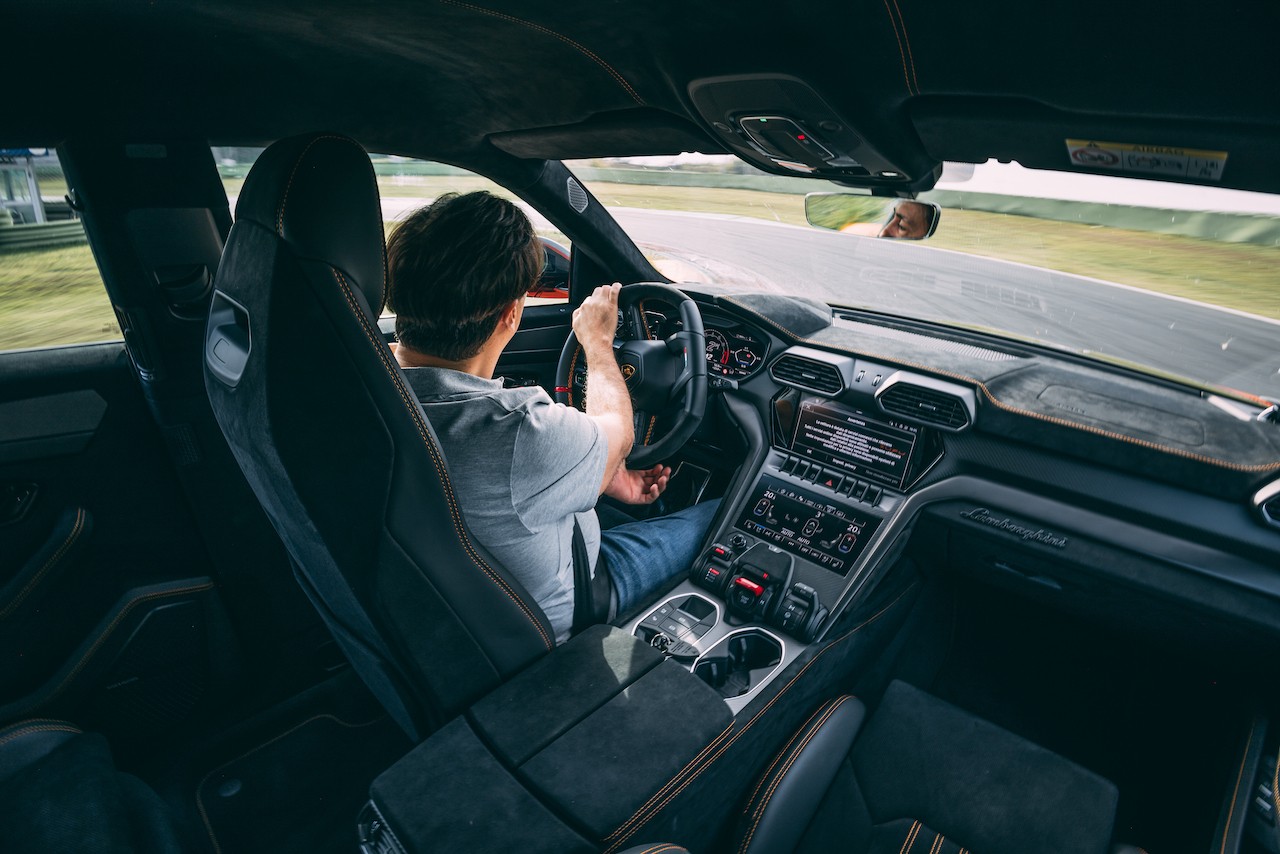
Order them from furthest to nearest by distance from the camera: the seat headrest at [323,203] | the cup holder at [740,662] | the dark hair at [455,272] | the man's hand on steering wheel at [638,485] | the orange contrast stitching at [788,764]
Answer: the man's hand on steering wheel at [638,485], the cup holder at [740,662], the orange contrast stitching at [788,764], the dark hair at [455,272], the seat headrest at [323,203]

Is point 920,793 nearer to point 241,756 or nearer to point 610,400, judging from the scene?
point 610,400

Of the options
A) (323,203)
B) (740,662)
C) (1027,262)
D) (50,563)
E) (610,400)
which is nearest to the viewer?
(323,203)

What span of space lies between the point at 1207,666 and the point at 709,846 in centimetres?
176

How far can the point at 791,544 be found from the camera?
8.13ft

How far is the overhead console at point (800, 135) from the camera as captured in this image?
183cm

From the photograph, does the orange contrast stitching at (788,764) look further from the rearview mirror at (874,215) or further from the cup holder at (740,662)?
the rearview mirror at (874,215)

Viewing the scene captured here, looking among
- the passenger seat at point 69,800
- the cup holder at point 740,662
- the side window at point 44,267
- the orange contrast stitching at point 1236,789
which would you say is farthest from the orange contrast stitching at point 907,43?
the side window at point 44,267

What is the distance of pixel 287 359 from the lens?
1.24 metres

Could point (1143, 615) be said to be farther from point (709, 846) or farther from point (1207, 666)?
point (709, 846)

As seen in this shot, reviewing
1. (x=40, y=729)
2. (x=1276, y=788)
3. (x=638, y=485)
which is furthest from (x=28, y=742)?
(x=1276, y=788)

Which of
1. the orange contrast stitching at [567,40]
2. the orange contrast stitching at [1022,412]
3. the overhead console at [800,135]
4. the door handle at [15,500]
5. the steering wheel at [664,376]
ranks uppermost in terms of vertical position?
the overhead console at [800,135]

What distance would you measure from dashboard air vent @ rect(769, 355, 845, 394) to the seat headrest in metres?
1.70

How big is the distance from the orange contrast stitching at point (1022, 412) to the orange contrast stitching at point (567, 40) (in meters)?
0.97

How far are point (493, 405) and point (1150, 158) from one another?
1.58 meters
